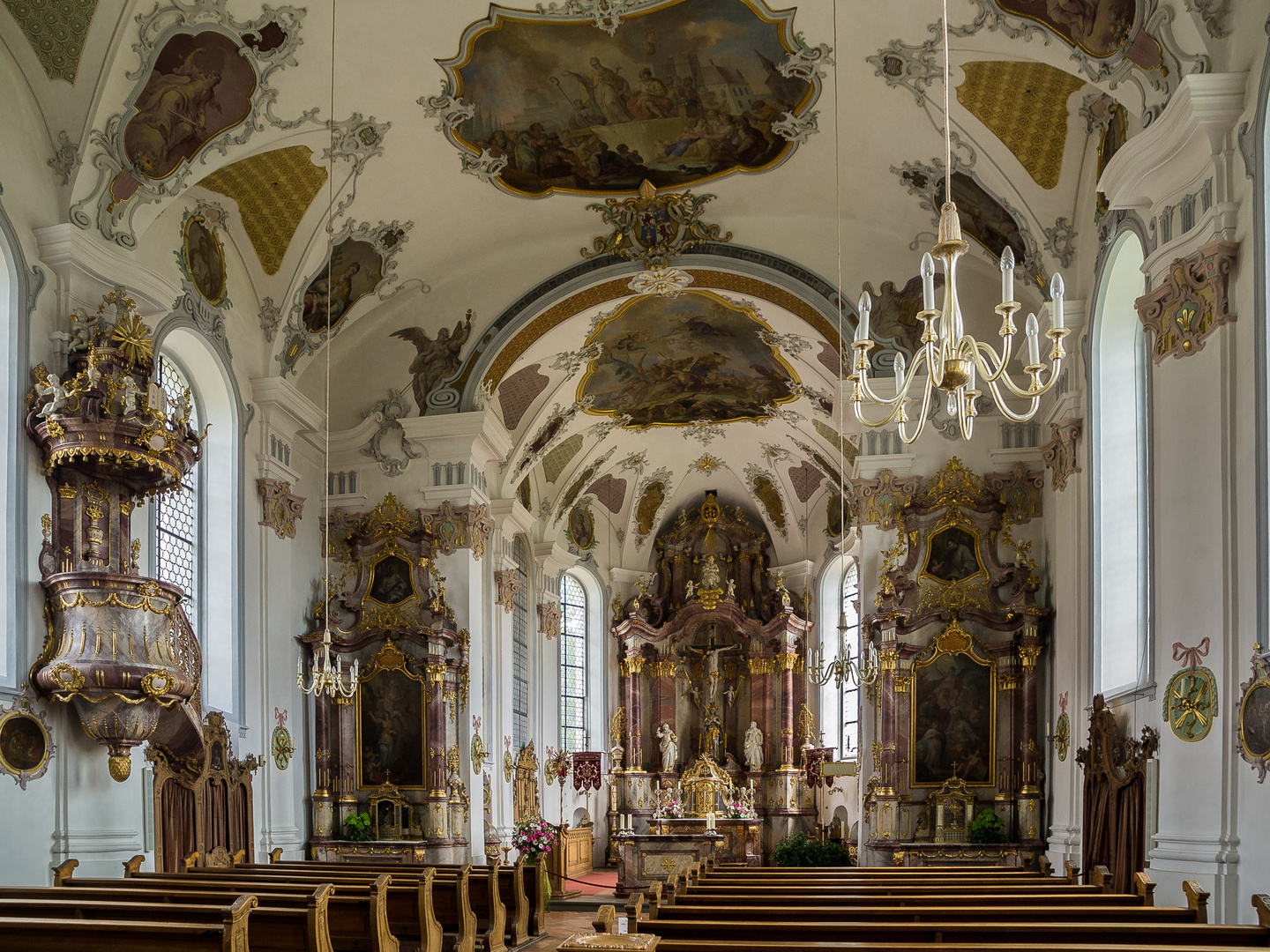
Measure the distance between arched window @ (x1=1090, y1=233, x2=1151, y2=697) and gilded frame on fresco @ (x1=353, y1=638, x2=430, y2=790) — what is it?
387 inches

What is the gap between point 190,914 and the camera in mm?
8109

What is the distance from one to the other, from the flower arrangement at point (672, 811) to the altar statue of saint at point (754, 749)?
2242 millimetres

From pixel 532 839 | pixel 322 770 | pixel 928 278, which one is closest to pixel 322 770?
pixel 322 770

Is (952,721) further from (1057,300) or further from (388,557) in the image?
(1057,300)

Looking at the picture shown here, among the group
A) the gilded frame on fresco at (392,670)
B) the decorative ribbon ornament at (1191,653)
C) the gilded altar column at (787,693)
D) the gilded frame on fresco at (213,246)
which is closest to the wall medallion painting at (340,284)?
the gilded frame on fresco at (213,246)

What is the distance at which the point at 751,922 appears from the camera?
6.89 meters

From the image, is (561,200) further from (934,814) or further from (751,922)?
(751,922)

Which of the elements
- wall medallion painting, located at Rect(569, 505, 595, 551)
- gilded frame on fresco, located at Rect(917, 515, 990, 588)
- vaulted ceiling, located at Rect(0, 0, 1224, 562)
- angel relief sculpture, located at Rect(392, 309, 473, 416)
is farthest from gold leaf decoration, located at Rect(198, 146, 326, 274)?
wall medallion painting, located at Rect(569, 505, 595, 551)

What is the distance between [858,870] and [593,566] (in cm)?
1908

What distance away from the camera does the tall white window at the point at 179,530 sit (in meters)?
15.3

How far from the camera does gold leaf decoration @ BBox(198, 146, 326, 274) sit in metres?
16.0

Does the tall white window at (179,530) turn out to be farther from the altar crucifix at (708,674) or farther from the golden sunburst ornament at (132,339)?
the altar crucifix at (708,674)

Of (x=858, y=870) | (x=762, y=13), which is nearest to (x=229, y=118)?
(x=762, y=13)

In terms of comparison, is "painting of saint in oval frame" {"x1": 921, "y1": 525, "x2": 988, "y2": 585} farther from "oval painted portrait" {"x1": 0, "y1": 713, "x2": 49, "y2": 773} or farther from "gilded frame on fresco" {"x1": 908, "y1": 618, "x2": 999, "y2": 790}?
"oval painted portrait" {"x1": 0, "y1": 713, "x2": 49, "y2": 773}
